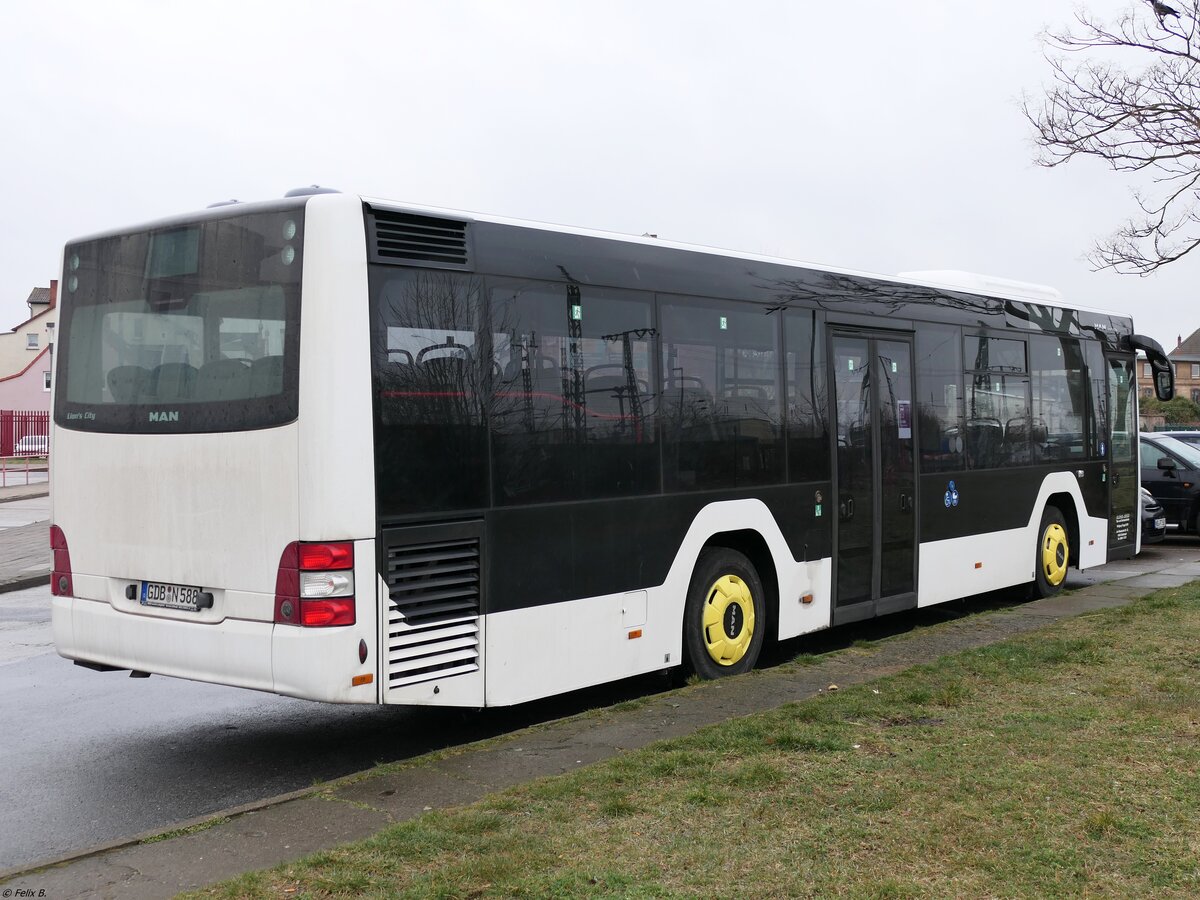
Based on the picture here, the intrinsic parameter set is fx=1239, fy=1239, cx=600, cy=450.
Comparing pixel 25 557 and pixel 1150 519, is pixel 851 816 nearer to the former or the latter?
pixel 1150 519

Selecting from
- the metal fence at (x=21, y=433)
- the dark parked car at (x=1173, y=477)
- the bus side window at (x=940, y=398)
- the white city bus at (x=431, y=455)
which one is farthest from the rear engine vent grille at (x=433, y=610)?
the metal fence at (x=21, y=433)

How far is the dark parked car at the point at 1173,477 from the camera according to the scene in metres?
20.4

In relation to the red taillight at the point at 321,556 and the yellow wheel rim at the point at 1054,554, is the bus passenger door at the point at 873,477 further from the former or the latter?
the red taillight at the point at 321,556

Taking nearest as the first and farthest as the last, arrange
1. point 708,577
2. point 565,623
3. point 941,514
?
point 565,623
point 708,577
point 941,514

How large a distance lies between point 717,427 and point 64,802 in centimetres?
477

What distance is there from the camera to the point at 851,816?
5.34 m

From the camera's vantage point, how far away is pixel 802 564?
969 cm

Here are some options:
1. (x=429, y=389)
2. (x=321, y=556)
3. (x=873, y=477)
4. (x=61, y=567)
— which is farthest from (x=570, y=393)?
(x=873, y=477)

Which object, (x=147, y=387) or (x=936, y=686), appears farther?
(x=936, y=686)

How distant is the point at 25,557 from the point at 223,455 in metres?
13.6

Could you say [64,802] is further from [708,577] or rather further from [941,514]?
[941,514]

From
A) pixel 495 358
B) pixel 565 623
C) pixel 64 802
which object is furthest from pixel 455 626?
pixel 64 802

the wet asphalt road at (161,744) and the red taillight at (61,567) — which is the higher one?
the red taillight at (61,567)

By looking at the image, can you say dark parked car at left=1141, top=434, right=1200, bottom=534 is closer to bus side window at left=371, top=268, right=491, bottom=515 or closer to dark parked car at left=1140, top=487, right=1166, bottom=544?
dark parked car at left=1140, top=487, right=1166, bottom=544
